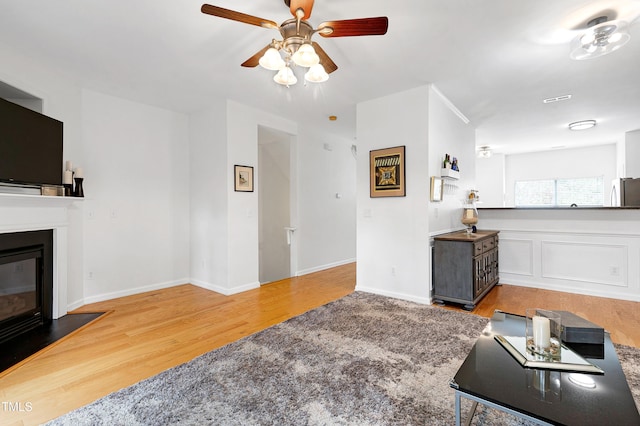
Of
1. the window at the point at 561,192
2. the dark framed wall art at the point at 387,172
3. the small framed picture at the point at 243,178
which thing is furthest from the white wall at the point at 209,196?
the window at the point at 561,192

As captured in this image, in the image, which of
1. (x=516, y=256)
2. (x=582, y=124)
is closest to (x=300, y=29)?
(x=516, y=256)

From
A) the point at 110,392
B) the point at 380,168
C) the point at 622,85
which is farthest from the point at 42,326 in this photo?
the point at 622,85

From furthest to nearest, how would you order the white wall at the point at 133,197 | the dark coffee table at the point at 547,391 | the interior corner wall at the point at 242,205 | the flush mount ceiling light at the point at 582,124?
the flush mount ceiling light at the point at 582,124 → the interior corner wall at the point at 242,205 → the white wall at the point at 133,197 → the dark coffee table at the point at 547,391

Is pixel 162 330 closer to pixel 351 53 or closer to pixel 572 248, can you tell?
pixel 351 53

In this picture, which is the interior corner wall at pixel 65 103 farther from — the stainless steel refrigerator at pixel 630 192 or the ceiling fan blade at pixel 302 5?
the stainless steel refrigerator at pixel 630 192

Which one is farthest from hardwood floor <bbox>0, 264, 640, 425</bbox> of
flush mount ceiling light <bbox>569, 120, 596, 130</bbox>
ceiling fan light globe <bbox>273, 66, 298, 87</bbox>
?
flush mount ceiling light <bbox>569, 120, 596, 130</bbox>

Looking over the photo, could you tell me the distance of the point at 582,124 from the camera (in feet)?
16.8

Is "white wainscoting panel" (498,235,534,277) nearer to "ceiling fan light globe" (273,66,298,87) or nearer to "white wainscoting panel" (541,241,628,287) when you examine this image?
"white wainscoting panel" (541,241,628,287)

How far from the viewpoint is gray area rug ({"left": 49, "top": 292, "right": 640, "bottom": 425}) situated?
161 centimetres

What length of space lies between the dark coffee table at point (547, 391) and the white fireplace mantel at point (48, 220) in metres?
3.44

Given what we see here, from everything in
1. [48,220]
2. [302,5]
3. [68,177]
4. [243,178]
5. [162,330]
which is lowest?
[162,330]

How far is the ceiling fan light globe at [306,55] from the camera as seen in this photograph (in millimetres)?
1880

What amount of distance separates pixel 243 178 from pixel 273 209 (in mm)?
1792

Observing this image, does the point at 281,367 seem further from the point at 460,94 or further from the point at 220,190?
the point at 460,94
